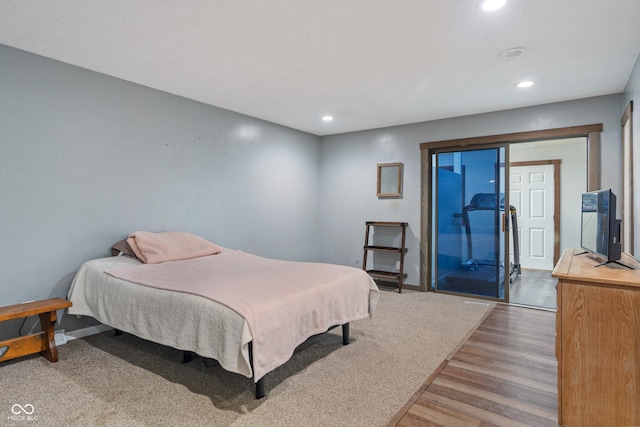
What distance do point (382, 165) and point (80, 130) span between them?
3.80 metres

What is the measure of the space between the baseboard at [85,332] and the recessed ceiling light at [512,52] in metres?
4.26

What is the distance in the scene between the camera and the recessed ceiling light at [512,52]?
2.70 metres

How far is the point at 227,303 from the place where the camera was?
2.03 m

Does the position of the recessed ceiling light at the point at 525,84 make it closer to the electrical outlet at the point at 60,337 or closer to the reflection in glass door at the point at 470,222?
the reflection in glass door at the point at 470,222

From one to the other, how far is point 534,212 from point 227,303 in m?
6.39

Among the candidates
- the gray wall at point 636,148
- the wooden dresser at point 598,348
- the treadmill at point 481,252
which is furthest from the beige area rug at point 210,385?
the treadmill at point 481,252

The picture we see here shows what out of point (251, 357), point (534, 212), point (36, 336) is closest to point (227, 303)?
point (251, 357)

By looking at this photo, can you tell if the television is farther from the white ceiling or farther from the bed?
the bed

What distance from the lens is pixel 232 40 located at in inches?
103

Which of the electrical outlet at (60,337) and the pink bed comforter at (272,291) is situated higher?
the pink bed comforter at (272,291)

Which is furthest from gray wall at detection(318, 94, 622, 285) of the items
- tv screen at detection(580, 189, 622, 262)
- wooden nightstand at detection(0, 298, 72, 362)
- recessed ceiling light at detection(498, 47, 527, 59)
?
wooden nightstand at detection(0, 298, 72, 362)

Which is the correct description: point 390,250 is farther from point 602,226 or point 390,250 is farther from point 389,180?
point 602,226

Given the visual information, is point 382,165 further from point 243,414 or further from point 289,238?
point 243,414
